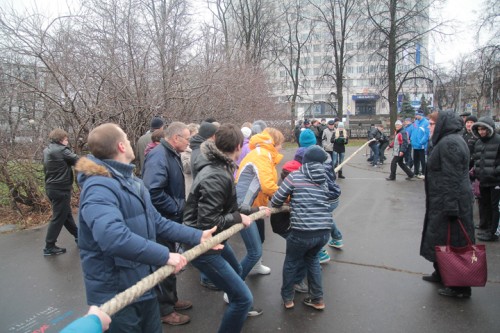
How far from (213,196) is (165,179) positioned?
3.45ft

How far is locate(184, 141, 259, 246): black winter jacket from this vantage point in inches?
108

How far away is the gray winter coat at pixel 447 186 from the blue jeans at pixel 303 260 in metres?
1.24

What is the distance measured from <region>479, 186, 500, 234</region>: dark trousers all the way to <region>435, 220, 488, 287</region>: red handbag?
220 cm

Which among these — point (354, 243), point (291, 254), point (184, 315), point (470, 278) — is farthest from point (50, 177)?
point (470, 278)

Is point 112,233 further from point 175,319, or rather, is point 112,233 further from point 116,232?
point 175,319

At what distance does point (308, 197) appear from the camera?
11.3 ft

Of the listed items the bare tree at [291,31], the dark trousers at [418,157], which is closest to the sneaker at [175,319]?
the dark trousers at [418,157]

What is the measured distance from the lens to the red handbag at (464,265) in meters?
3.59

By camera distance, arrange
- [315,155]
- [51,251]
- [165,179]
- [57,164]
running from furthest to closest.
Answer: [51,251]
[57,164]
[165,179]
[315,155]

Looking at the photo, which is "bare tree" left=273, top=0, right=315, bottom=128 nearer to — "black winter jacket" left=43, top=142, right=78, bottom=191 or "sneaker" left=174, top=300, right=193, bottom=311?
"black winter jacket" left=43, top=142, right=78, bottom=191

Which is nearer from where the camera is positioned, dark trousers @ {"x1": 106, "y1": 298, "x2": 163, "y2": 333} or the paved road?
dark trousers @ {"x1": 106, "y1": 298, "x2": 163, "y2": 333}

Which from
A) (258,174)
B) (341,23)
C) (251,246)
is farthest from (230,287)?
(341,23)

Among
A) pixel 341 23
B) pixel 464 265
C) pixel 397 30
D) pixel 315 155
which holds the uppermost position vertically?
pixel 341 23

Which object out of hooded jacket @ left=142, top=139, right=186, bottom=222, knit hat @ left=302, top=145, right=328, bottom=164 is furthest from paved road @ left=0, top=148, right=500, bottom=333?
knit hat @ left=302, top=145, right=328, bottom=164
